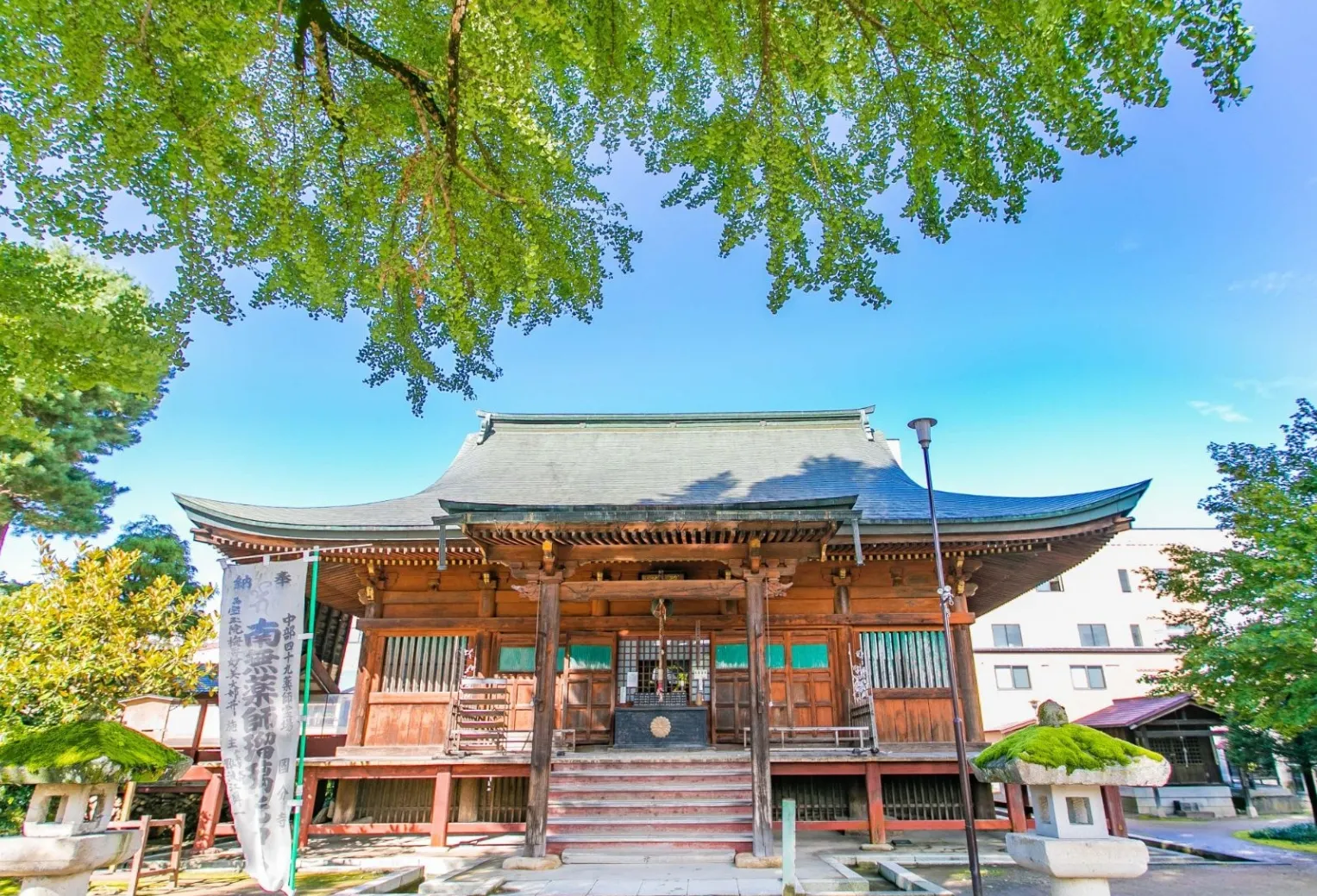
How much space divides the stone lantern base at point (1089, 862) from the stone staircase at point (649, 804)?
3.83 meters

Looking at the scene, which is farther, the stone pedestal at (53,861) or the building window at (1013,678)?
the building window at (1013,678)

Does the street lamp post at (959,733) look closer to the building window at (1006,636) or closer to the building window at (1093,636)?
the building window at (1006,636)

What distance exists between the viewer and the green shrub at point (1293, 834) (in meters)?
13.6

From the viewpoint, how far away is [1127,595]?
34906mm

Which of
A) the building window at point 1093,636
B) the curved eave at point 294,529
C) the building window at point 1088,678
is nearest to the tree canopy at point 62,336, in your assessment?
the curved eave at point 294,529

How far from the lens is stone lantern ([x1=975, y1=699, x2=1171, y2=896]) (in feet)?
16.8

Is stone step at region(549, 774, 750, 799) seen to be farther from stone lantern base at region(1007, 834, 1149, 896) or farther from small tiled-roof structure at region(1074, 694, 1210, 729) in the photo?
small tiled-roof structure at region(1074, 694, 1210, 729)

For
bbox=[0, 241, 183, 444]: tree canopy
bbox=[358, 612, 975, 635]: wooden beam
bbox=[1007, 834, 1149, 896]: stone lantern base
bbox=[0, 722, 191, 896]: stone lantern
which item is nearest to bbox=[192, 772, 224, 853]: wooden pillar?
bbox=[358, 612, 975, 635]: wooden beam

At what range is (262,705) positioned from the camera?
6.98 m

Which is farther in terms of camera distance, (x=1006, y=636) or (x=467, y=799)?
(x=1006, y=636)

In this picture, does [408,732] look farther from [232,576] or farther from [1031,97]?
[1031,97]

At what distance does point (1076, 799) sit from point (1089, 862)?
48 centimetres

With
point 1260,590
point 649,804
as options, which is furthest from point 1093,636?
point 649,804

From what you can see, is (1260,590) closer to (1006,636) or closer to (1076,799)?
(1076,799)
